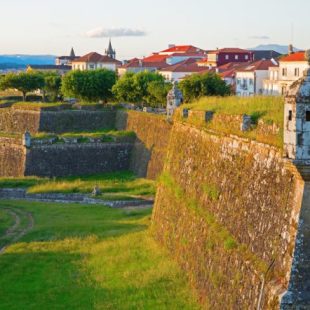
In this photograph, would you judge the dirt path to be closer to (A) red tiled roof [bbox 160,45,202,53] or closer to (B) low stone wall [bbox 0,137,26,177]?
(B) low stone wall [bbox 0,137,26,177]

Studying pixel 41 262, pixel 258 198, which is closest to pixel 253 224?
pixel 258 198

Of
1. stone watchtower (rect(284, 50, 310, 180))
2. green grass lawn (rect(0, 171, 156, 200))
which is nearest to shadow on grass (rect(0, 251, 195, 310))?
stone watchtower (rect(284, 50, 310, 180))

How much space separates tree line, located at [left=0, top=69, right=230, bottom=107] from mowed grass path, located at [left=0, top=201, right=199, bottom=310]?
21227 mm

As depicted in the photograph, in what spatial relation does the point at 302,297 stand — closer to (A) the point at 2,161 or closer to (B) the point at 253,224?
(B) the point at 253,224

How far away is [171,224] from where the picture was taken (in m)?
22.8

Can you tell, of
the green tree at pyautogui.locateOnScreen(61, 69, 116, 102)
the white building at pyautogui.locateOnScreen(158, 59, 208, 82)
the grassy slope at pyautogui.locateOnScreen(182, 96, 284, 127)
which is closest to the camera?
the grassy slope at pyautogui.locateOnScreen(182, 96, 284, 127)

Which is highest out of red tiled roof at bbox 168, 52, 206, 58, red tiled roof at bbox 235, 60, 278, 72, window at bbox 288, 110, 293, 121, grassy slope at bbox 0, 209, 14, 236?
red tiled roof at bbox 168, 52, 206, 58

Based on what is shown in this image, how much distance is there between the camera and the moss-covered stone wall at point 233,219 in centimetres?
1342

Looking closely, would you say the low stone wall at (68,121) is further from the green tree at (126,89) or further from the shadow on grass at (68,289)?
the shadow on grass at (68,289)

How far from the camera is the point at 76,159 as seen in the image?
157ft

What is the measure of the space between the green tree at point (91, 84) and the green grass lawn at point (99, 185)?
16184 mm

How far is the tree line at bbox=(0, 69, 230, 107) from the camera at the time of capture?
50500mm

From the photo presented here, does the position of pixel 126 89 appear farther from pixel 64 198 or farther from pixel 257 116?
pixel 257 116

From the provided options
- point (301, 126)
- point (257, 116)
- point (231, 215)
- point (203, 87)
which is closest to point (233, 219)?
point (231, 215)
